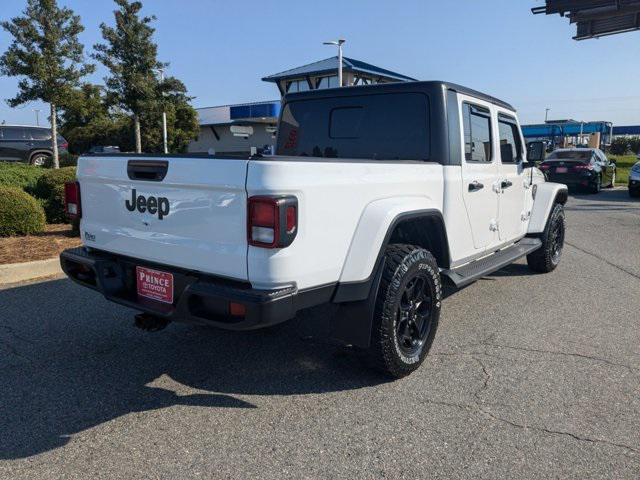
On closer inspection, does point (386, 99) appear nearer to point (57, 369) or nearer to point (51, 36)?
point (57, 369)

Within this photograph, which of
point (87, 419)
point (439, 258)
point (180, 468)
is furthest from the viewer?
point (439, 258)

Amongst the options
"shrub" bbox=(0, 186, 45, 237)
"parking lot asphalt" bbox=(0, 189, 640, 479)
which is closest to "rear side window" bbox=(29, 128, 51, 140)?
"shrub" bbox=(0, 186, 45, 237)

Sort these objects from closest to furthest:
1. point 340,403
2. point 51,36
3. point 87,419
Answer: point 87,419
point 340,403
point 51,36

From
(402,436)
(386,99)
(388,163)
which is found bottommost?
(402,436)

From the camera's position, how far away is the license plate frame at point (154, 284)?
3094mm

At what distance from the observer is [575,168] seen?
17922mm

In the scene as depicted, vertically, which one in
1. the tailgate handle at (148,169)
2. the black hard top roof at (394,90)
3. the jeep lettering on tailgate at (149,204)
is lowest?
the jeep lettering on tailgate at (149,204)

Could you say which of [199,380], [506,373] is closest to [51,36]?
[199,380]

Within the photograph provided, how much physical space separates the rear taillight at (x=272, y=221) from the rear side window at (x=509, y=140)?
3192 mm

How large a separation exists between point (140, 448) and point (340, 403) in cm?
118

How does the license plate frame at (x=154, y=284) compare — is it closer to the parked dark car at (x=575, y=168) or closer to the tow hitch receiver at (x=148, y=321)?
the tow hitch receiver at (x=148, y=321)

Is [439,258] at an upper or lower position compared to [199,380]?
upper

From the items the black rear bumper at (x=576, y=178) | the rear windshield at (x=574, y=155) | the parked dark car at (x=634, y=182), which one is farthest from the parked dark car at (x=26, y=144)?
the parked dark car at (x=634, y=182)

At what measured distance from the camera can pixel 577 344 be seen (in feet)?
13.9
